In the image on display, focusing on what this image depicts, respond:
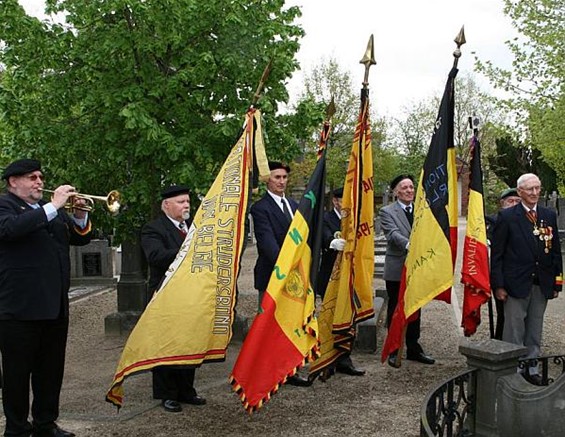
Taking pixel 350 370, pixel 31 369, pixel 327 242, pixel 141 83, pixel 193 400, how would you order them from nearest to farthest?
pixel 31 369
pixel 193 400
pixel 350 370
pixel 327 242
pixel 141 83

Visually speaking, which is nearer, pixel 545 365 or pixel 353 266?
pixel 545 365

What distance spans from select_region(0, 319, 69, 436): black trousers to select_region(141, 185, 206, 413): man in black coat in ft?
3.03

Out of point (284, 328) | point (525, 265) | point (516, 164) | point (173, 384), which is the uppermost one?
point (516, 164)

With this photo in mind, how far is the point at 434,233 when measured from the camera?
19.0ft

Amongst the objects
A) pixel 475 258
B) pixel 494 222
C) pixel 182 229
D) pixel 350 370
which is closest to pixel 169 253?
pixel 182 229

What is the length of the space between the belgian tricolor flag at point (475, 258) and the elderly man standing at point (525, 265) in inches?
4.6

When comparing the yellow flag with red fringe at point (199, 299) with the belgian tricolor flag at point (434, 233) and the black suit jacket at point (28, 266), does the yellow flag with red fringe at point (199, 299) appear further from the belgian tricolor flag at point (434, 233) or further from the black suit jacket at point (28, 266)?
the belgian tricolor flag at point (434, 233)

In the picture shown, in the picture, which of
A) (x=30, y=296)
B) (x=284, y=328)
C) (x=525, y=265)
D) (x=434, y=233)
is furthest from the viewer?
(x=525, y=265)

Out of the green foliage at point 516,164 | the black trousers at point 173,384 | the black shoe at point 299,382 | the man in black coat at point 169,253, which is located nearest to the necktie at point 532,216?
the black shoe at point 299,382

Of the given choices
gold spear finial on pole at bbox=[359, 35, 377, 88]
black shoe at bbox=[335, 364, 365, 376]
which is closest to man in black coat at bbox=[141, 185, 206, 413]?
black shoe at bbox=[335, 364, 365, 376]

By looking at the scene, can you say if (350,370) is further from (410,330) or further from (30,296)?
(30,296)

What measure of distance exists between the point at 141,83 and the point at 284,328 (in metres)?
3.69

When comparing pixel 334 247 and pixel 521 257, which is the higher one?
pixel 334 247

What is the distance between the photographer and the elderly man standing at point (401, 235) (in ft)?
22.1
